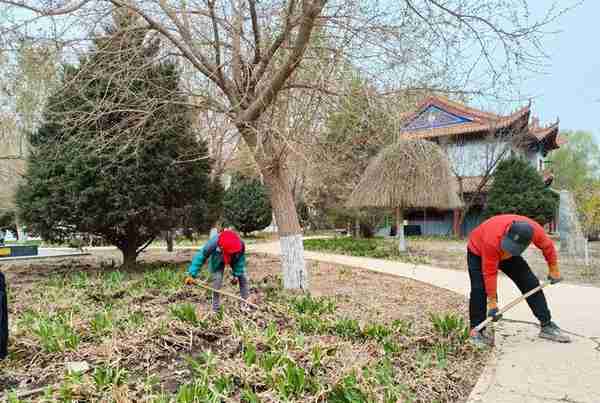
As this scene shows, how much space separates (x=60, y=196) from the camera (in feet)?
27.2

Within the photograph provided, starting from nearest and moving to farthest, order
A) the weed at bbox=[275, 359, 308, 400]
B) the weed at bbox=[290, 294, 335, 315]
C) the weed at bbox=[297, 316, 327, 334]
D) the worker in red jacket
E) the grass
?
the weed at bbox=[275, 359, 308, 400]
the worker in red jacket
the weed at bbox=[297, 316, 327, 334]
the weed at bbox=[290, 294, 335, 315]
the grass

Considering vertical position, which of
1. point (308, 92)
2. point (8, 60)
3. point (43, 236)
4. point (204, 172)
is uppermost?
point (8, 60)

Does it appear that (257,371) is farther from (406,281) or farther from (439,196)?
(439,196)

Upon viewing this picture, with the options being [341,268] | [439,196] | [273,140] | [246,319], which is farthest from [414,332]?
[439,196]

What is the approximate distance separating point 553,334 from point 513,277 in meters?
0.74

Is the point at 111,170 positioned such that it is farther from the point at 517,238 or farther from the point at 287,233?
the point at 517,238

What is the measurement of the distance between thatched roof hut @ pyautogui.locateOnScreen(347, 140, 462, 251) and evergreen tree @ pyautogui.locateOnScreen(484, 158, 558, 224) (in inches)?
315

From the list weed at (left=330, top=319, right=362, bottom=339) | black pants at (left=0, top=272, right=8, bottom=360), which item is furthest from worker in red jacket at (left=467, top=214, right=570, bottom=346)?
black pants at (left=0, top=272, right=8, bottom=360)

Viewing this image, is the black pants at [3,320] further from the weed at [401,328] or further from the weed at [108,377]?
the weed at [401,328]

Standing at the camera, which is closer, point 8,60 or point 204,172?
point 8,60

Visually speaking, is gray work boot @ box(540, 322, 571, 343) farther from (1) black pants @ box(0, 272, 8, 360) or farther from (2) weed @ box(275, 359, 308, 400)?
(1) black pants @ box(0, 272, 8, 360)

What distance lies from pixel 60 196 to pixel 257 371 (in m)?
6.87

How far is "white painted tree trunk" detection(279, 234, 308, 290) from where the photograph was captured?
6.82 m

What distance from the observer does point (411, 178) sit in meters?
13.7
